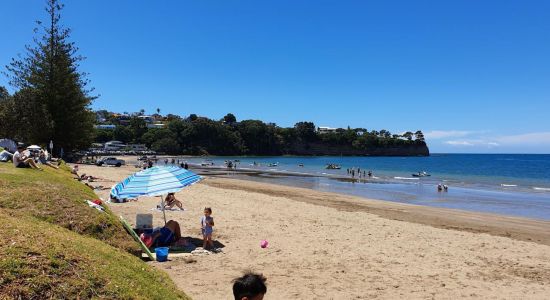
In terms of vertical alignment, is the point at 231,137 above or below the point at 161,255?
above

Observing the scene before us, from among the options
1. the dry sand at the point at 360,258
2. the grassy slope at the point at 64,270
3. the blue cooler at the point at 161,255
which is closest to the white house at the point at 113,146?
the dry sand at the point at 360,258

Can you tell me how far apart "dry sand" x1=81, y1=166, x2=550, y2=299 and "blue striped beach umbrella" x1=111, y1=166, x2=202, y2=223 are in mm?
1687

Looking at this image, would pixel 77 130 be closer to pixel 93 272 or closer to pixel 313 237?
pixel 313 237

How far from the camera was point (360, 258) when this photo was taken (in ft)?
33.0

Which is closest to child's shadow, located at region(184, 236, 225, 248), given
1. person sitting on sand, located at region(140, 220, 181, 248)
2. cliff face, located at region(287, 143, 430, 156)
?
person sitting on sand, located at region(140, 220, 181, 248)

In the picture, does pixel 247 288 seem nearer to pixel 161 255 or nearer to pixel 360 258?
pixel 161 255

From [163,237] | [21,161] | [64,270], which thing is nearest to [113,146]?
[21,161]

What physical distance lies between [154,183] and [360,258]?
513cm

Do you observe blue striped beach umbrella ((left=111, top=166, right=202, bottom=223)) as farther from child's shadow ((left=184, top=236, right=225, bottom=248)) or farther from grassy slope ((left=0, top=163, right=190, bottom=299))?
grassy slope ((left=0, top=163, right=190, bottom=299))

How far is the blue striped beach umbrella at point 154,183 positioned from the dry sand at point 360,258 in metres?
1.69

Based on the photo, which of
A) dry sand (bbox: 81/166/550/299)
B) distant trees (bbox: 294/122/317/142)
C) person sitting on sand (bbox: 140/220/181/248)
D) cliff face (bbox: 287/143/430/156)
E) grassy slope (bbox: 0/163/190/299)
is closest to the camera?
grassy slope (bbox: 0/163/190/299)

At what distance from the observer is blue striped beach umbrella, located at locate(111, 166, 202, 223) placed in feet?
32.0

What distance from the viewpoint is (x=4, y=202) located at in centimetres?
670

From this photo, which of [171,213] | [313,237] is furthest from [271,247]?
[171,213]
